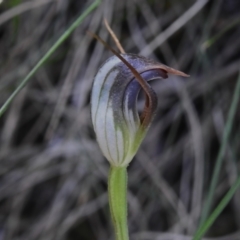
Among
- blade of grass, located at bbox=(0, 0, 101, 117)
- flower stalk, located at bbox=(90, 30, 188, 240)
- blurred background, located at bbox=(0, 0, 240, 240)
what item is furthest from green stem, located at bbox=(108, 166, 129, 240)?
blurred background, located at bbox=(0, 0, 240, 240)

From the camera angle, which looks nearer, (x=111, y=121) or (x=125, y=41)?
(x=111, y=121)

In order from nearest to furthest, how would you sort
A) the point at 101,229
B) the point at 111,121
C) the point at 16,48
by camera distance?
1. the point at 111,121
2. the point at 16,48
3. the point at 101,229

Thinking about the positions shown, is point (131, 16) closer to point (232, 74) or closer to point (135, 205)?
point (232, 74)

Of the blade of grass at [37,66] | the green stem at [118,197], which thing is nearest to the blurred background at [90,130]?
the blade of grass at [37,66]

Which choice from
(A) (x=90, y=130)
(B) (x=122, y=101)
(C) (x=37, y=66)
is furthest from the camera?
(A) (x=90, y=130)

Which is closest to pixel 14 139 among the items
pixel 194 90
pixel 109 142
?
pixel 194 90

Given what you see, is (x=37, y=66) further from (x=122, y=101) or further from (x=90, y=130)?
(x=90, y=130)

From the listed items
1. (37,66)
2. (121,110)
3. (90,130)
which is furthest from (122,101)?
(90,130)
